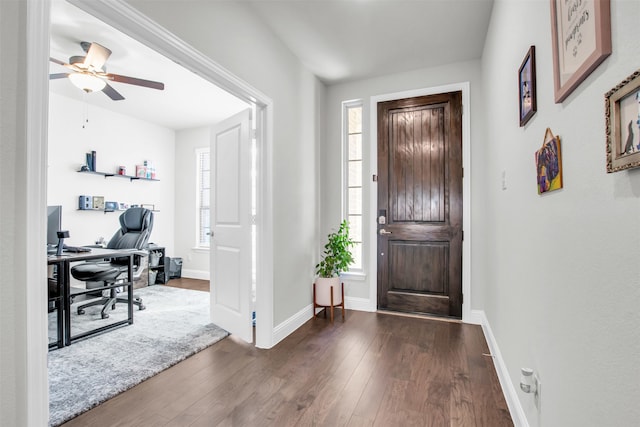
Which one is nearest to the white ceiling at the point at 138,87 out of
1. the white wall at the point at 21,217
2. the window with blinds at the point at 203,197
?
the window with blinds at the point at 203,197

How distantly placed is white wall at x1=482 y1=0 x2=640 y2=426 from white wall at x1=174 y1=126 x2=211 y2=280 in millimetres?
5040

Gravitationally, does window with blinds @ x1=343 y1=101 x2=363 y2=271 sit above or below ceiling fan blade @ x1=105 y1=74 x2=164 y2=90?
below

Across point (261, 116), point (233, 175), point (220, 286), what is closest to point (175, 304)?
point (220, 286)

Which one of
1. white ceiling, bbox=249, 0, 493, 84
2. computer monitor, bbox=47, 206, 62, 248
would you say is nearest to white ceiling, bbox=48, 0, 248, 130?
white ceiling, bbox=249, 0, 493, 84

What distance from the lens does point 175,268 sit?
5613 millimetres

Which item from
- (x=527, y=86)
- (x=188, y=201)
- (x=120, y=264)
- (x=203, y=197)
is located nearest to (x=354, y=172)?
(x=527, y=86)

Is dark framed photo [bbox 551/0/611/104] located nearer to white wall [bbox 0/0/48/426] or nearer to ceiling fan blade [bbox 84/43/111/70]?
white wall [bbox 0/0/48/426]

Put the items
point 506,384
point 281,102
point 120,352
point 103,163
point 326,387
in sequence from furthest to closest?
point 103,163, point 281,102, point 120,352, point 326,387, point 506,384

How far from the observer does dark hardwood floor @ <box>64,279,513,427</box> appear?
5.47 feet

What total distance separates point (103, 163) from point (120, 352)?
3438 millimetres

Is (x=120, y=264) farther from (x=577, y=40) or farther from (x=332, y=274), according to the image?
(x=577, y=40)

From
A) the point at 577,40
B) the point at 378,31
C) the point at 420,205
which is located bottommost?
the point at 420,205

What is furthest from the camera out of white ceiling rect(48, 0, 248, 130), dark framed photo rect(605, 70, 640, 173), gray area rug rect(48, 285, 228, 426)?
white ceiling rect(48, 0, 248, 130)

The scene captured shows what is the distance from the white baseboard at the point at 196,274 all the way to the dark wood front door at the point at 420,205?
3417mm
